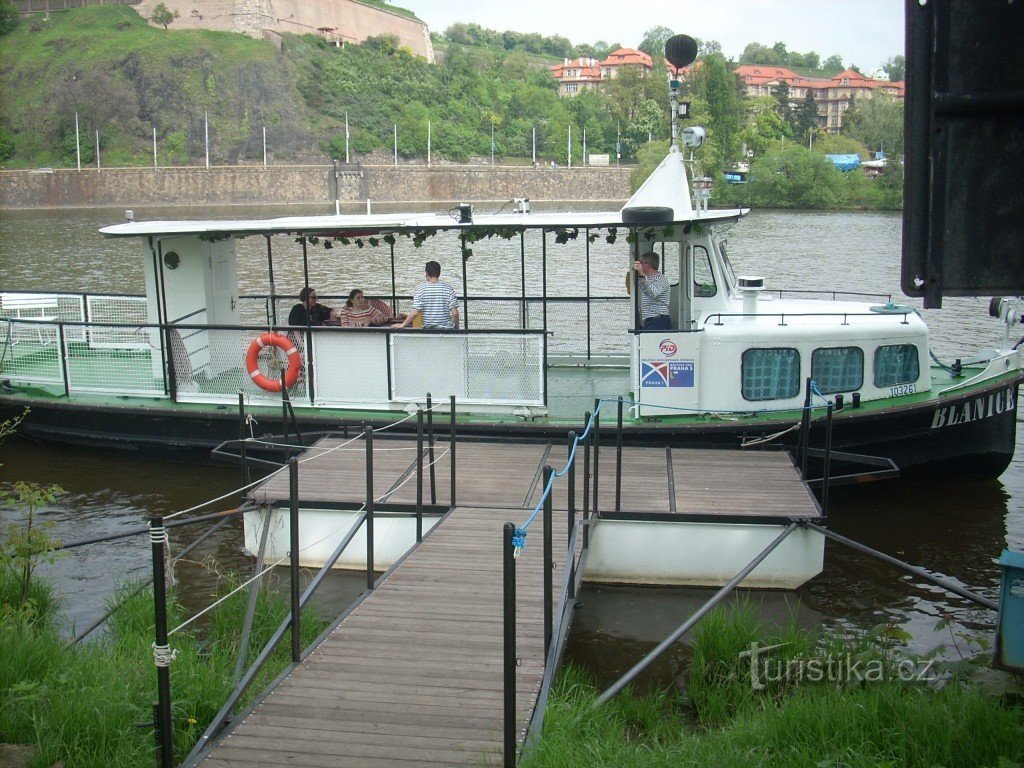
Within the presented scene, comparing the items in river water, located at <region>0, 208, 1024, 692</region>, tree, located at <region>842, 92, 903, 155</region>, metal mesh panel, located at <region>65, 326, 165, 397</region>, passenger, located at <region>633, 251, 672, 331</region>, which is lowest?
river water, located at <region>0, 208, 1024, 692</region>

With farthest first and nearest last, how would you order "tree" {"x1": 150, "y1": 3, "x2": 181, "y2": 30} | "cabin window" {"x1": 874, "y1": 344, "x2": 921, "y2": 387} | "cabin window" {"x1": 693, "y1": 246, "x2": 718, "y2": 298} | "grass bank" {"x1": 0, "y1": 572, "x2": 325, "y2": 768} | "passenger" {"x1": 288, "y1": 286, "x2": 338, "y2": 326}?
"tree" {"x1": 150, "y1": 3, "x2": 181, "y2": 30}
"passenger" {"x1": 288, "y1": 286, "x2": 338, "y2": 326}
"cabin window" {"x1": 693, "y1": 246, "x2": 718, "y2": 298}
"cabin window" {"x1": 874, "y1": 344, "x2": 921, "y2": 387}
"grass bank" {"x1": 0, "y1": 572, "x2": 325, "y2": 768}

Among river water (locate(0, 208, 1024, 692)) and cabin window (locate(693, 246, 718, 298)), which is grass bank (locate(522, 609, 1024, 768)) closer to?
river water (locate(0, 208, 1024, 692))

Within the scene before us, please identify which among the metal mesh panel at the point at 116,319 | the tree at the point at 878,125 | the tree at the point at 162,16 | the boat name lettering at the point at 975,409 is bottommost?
the boat name lettering at the point at 975,409

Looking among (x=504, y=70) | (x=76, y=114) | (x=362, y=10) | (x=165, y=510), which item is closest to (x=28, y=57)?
(x=76, y=114)

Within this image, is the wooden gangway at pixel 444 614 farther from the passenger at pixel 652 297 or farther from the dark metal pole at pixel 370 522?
the passenger at pixel 652 297

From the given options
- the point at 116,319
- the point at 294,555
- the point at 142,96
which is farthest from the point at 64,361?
the point at 142,96

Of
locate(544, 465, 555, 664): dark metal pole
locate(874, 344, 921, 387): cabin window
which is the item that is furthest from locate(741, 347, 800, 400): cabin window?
locate(544, 465, 555, 664): dark metal pole

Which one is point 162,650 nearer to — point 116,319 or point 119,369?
point 119,369

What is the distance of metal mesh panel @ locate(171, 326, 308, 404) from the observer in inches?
480

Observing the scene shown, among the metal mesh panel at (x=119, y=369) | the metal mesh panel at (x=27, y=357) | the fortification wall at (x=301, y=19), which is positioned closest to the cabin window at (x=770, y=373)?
the metal mesh panel at (x=119, y=369)

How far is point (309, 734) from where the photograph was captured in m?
5.55

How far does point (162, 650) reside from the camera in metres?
5.09

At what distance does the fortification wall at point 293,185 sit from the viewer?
3374 inches

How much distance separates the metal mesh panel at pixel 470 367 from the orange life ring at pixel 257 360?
3.78ft
